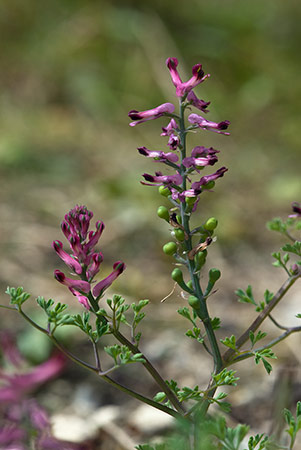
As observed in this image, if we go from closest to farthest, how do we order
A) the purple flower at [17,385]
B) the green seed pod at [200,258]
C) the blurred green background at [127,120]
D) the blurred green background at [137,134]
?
the green seed pod at [200,258], the purple flower at [17,385], the blurred green background at [137,134], the blurred green background at [127,120]

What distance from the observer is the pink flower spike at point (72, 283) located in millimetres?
1175

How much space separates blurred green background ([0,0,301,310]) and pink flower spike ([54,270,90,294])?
1984mm

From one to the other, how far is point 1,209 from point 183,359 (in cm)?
207

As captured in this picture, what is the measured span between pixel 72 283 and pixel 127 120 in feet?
16.0

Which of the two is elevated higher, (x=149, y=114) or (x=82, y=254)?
(x=149, y=114)

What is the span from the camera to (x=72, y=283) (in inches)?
46.6

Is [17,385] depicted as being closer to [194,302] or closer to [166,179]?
[194,302]

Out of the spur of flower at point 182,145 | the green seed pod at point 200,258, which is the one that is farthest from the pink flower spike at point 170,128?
the green seed pod at point 200,258

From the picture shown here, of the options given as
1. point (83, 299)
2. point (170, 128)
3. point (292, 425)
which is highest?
point (170, 128)

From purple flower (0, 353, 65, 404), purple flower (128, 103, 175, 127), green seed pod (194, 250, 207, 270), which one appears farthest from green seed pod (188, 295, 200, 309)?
purple flower (0, 353, 65, 404)

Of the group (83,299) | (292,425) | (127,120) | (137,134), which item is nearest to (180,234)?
(83,299)

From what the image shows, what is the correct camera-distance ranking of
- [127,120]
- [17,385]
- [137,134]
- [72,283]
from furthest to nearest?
[127,120], [137,134], [17,385], [72,283]

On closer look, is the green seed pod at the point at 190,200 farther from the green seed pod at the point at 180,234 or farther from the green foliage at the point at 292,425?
the green foliage at the point at 292,425

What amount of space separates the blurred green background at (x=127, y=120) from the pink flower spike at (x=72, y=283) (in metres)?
1.98
